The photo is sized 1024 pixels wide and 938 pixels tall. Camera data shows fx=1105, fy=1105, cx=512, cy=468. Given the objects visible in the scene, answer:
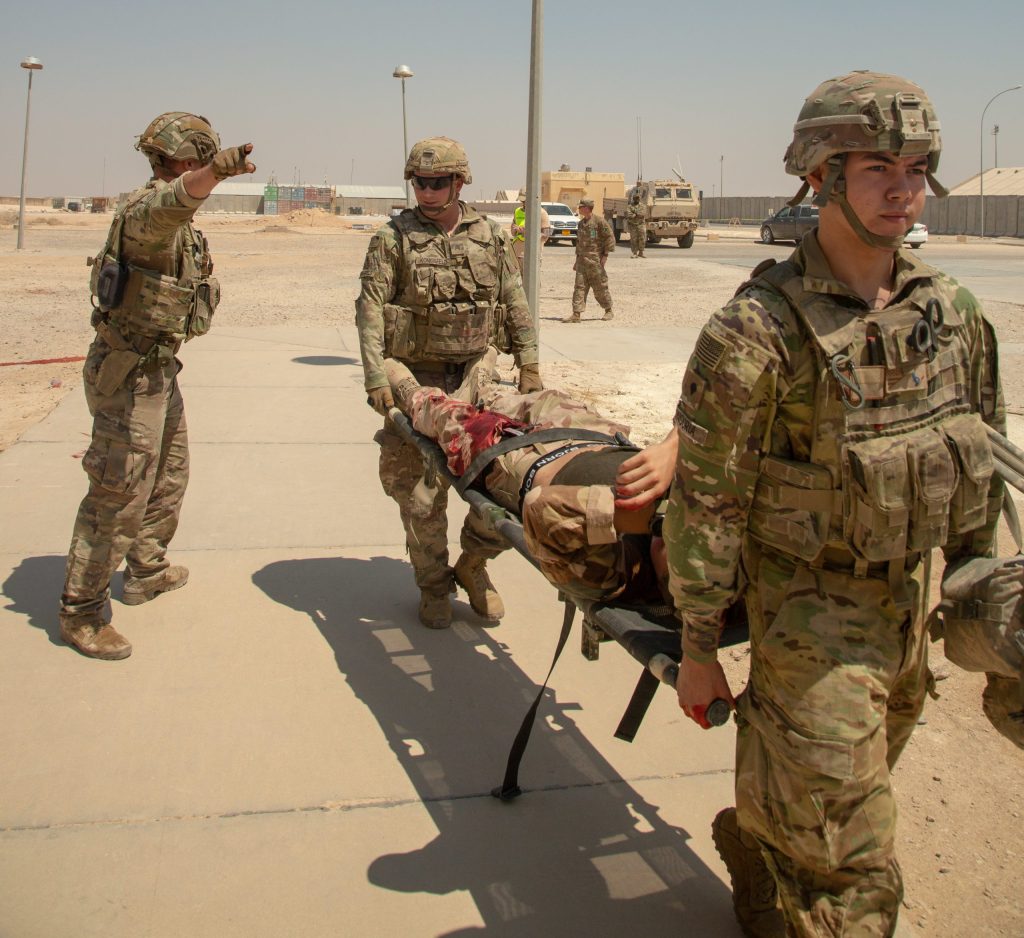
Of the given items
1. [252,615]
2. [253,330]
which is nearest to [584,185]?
[253,330]

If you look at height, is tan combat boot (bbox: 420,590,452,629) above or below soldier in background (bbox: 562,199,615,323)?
below

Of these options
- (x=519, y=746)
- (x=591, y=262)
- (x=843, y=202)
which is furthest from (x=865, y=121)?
(x=591, y=262)

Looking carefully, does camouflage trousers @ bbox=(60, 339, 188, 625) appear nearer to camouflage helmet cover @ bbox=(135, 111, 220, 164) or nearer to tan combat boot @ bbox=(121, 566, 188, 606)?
tan combat boot @ bbox=(121, 566, 188, 606)

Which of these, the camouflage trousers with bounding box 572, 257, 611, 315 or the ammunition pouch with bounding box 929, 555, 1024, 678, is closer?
the ammunition pouch with bounding box 929, 555, 1024, 678

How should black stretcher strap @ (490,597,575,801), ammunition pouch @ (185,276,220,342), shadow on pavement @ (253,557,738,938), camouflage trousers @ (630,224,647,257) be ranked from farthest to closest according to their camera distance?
camouflage trousers @ (630,224,647,257), ammunition pouch @ (185,276,220,342), black stretcher strap @ (490,597,575,801), shadow on pavement @ (253,557,738,938)

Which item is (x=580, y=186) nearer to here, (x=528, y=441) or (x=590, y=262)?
(x=590, y=262)

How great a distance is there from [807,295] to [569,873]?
1.72 meters

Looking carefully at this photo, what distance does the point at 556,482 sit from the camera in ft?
11.5

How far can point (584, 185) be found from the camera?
42.1 metres

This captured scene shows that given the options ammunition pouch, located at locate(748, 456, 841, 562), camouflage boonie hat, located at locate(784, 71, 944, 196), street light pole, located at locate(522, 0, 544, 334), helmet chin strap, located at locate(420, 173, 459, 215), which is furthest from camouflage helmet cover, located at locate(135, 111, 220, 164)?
street light pole, located at locate(522, 0, 544, 334)

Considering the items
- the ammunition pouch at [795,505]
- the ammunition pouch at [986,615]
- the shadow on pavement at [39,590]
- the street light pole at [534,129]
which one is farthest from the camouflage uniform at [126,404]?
the street light pole at [534,129]

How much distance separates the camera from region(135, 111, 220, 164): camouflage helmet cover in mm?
4230

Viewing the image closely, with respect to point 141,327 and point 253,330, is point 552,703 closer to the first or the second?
point 141,327

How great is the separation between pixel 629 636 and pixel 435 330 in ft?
8.35
